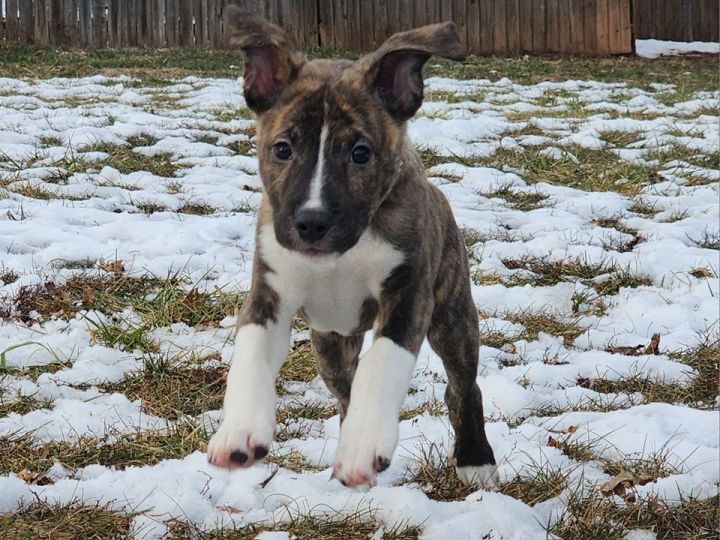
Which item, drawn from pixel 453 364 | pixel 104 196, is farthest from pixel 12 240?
pixel 453 364

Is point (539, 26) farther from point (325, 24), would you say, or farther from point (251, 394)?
point (251, 394)

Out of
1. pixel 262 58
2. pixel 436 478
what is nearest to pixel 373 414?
pixel 436 478

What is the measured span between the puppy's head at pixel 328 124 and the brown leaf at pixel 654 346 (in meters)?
2.45

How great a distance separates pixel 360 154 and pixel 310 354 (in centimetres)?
200

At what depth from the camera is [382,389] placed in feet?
9.73

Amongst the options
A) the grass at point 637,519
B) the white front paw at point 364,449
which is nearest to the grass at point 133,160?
the grass at point 637,519

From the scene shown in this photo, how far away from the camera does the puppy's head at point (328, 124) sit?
3.05 m

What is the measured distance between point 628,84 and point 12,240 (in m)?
10.8

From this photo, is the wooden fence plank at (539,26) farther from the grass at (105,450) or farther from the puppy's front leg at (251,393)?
the puppy's front leg at (251,393)

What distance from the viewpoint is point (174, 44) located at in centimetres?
1752

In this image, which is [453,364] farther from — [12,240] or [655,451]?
[12,240]

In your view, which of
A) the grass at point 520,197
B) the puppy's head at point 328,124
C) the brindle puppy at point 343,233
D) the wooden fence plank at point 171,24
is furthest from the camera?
the wooden fence plank at point 171,24

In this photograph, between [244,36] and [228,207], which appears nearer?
[244,36]

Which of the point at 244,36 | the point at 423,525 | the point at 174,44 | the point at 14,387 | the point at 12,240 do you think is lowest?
the point at 423,525
